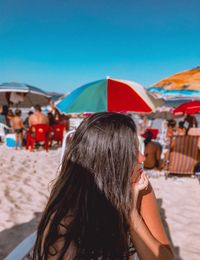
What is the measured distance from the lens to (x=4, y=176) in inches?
212

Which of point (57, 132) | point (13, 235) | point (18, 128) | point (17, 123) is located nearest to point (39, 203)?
point (13, 235)

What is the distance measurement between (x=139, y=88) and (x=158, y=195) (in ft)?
6.11

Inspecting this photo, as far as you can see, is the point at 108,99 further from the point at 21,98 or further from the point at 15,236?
the point at 21,98

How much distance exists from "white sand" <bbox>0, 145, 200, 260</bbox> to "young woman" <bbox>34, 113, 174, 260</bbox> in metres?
1.91

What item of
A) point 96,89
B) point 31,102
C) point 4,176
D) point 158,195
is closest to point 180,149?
point 158,195

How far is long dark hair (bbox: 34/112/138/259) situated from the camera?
40.6 inches

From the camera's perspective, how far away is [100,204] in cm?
108

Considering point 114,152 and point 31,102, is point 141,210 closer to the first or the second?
point 114,152

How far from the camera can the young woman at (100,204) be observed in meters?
1.03

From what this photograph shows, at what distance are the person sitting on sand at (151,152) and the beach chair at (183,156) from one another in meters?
0.30

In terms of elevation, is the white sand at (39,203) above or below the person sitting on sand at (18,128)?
below

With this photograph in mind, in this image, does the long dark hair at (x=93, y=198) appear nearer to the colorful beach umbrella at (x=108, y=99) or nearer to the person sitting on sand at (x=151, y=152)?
the colorful beach umbrella at (x=108, y=99)

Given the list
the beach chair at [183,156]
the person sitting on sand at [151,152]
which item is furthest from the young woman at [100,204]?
the person sitting on sand at [151,152]

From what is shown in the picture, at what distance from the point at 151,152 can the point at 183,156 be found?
2.32 ft
